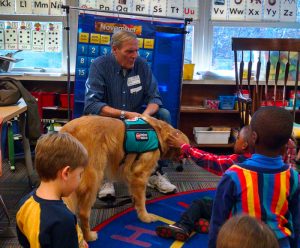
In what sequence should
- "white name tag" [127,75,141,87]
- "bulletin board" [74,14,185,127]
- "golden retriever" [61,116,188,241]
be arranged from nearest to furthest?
"golden retriever" [61,116,188,241] < "white name tag" [127,75,141,87] < "bulletin board" [74,14,185,127]

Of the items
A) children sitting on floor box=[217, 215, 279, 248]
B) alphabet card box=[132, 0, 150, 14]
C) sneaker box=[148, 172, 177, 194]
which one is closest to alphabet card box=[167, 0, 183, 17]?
alphabet card box=[132, 0, 150, 14]

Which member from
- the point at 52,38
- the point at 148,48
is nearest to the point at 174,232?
the point at 148,48

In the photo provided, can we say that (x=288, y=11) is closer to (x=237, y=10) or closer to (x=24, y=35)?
(x=237, y=10)

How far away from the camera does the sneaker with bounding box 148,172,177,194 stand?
9.47 ft

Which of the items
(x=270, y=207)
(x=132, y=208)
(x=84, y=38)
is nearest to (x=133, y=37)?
(x=84, y=38)

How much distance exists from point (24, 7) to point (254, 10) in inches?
101

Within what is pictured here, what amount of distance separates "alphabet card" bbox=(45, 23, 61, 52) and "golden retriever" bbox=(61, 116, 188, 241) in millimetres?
2237

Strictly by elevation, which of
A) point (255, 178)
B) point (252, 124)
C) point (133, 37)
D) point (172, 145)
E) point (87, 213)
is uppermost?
point (133, 37)

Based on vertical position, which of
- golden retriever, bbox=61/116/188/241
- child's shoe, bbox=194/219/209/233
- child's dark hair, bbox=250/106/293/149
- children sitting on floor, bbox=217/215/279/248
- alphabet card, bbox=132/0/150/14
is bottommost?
child's shoe, bbox=194/219/209/233

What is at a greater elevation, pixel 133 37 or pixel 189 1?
pixel 189 1

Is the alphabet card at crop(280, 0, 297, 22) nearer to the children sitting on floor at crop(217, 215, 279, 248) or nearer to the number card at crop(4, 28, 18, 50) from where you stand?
the number card at crop(4, 28, 18, 50)

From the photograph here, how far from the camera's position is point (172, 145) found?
2332mm

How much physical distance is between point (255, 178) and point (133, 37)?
176 cm

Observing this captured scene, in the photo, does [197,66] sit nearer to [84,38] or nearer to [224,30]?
[224,30]
